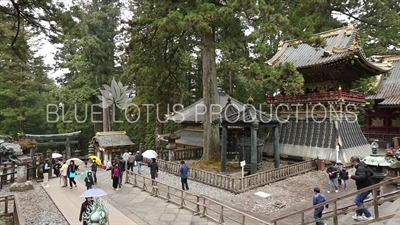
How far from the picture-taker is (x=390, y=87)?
1045 inches

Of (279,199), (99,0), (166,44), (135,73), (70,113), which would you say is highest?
(99,0)

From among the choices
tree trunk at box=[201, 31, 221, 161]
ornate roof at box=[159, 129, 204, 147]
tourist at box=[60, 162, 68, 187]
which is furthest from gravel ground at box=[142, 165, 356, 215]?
ornate roof at box=[159, 129, 204, 147]

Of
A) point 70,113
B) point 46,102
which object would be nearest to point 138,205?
point 70,113

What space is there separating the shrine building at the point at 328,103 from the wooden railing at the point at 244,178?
2704 mm

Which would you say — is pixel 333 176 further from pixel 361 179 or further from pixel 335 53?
pixel 335 53

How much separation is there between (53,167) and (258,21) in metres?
17.1

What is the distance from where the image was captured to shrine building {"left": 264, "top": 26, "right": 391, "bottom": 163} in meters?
19.0

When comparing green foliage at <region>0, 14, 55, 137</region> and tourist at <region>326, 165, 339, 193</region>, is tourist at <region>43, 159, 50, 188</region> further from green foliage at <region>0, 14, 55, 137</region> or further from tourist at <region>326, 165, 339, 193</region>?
green foliage at <region>0, 14, 55, 137</region>

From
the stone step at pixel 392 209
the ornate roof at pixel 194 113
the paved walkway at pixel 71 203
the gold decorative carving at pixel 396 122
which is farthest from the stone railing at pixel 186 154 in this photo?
the gold decorative carving at pixel 396 122

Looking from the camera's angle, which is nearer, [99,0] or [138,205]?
[138,205]

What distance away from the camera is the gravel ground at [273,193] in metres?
12.3

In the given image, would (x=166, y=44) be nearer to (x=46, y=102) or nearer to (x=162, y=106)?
(x=162, y=106)

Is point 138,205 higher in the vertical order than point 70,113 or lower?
lower

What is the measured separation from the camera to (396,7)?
100ft
